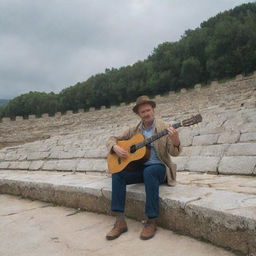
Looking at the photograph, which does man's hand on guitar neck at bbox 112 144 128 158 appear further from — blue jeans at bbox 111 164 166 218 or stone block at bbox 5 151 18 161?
stone block at bbox 5 151 18 161

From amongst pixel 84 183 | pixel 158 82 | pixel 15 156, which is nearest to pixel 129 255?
pixel 84 183

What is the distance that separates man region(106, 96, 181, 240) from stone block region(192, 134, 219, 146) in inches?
102

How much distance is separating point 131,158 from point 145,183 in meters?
0.43

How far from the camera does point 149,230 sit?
287cm

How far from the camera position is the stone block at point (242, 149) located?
477 cm

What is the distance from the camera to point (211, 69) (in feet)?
122

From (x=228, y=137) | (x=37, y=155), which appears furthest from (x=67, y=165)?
(x=228, y=137)

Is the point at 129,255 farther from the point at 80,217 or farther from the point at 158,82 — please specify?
the point at 158,82

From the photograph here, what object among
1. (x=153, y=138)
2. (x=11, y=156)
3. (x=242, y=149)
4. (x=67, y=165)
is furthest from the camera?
(x=11, y=156)

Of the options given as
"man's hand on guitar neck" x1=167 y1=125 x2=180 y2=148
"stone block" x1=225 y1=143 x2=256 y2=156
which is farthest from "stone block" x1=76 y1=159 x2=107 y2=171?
"man's hand on guitar neck" x1=167 y1=125 x2=180 y2=148

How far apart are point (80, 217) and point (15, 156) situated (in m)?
6.13

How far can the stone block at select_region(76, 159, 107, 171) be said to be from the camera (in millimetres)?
6242

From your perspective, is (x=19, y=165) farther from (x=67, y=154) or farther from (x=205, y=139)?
(x=205, y=139)

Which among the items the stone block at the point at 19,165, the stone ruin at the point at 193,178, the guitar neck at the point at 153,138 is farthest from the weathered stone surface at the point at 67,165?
the guitar neck at the point at 153,138
